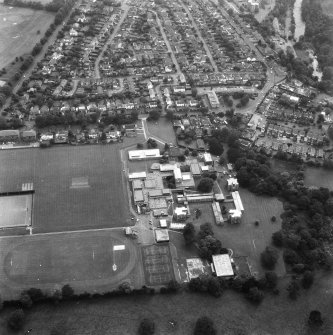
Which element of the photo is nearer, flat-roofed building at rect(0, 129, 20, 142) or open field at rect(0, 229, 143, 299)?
open field at rect(0, 229, 143, 299)

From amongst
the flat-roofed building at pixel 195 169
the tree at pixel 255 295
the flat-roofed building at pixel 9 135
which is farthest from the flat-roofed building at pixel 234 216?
the flat-roofed building at pixel 9 135

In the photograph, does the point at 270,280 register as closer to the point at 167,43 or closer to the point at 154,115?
the point at 154,115

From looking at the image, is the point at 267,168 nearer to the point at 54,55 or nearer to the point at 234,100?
the point at 234,100

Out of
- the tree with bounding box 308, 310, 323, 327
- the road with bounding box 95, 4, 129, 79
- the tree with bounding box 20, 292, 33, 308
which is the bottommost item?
the tree with bounding box 308, 310, 323, 327

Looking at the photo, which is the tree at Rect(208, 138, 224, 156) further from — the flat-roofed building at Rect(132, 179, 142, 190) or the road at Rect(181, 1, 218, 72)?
the road at Rect(181, 1, 218, 72)

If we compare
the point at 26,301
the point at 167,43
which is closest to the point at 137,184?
the point at 26,301

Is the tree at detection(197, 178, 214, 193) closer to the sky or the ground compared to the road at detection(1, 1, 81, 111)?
closer to the ground

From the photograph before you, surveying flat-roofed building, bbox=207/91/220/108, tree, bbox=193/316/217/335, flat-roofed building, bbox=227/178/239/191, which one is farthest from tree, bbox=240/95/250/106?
tree, bbox=193/316/217/335
